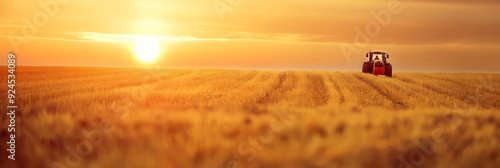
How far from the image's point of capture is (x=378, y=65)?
32281mm

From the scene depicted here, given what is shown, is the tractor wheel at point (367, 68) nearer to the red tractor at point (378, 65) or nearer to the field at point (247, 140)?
the red tractor at point (378, 65)

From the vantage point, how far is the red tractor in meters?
32.3

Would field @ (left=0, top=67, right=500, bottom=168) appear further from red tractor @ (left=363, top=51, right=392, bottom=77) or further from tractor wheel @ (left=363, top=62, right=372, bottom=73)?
tractor wheel @ (left=363, top=62, right=372, bottom=73)

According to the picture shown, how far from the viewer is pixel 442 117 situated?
30.2ft

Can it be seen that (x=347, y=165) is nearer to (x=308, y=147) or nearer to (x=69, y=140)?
(x=308, y=147)

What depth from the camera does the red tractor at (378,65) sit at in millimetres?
32312

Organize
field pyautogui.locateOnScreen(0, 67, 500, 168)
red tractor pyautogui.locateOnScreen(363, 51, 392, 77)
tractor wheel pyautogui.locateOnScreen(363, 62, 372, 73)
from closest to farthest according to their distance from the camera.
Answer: field pyautogui.locateOnScreen(0, 67, 500, 168) < red tractor pyautogui.locateOnScreen(363, 51, 392, 77) < tractor wheel pyautogui.locateOnScreen(363, 62, 372, 73)

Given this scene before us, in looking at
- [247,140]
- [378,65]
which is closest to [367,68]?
[378,65]

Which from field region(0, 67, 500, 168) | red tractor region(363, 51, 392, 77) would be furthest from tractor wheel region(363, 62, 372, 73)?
field region(0, 67, 500, 168)

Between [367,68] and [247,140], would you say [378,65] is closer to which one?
[367,68]

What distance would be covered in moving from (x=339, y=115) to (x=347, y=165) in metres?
2.38

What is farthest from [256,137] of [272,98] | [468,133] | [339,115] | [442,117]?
[272,98]

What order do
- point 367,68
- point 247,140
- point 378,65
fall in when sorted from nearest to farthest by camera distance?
point 247,140 → point 378,65 → point 367,68

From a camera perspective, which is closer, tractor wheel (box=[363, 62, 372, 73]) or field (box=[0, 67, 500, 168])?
field (box=[0, 67, 500, 168])
